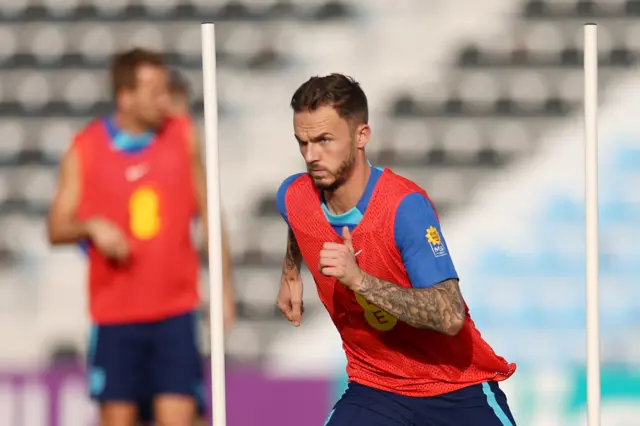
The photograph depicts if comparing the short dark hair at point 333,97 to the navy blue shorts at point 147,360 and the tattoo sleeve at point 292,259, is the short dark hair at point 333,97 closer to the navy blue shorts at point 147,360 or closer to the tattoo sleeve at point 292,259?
the tattoo sleeve at point 292,259

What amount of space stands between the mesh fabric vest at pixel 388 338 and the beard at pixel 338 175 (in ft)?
0.33

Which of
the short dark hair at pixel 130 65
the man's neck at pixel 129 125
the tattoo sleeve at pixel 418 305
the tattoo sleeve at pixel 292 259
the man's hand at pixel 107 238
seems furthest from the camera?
the man's neck at pixel 129 125

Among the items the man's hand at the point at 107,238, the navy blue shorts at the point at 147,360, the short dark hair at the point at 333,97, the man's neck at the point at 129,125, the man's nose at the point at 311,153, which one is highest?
the man's neck at the point at 129,125

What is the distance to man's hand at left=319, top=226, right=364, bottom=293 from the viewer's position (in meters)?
3.06

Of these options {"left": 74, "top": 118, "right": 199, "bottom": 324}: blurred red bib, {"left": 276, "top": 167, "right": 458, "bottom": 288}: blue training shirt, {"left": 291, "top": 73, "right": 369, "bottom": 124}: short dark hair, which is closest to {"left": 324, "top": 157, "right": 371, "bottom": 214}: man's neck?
{"left": 276, "top": 167, "right": 458, "bottom": 288}: blue training shirt

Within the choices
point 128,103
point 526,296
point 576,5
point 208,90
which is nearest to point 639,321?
point 526,296

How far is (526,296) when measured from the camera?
7.50 m

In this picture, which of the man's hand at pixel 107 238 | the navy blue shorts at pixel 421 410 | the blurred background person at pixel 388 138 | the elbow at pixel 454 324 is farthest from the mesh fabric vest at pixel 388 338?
the blurred background person at pixel 388 138

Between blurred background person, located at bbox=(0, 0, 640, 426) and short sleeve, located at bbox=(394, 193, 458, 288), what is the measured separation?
11.7 ft

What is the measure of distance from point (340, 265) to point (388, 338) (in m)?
0.57

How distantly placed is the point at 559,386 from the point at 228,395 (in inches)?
63.4

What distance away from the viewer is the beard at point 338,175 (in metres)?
3.36

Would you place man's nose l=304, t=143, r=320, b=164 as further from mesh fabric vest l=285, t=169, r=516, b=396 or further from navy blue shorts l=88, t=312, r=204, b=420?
navy blue shorts l=88, t=312, r=204, b=420

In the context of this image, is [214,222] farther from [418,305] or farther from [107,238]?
[107,238]
